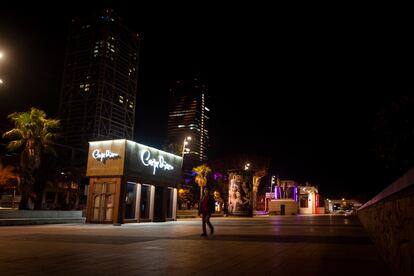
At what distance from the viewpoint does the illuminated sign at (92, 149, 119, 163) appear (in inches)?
979

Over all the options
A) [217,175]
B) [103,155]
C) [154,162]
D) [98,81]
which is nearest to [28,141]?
[103,155]

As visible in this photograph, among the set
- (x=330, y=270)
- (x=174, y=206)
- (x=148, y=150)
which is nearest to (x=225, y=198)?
(x=174, y=206)

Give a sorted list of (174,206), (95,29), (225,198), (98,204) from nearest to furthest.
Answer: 1. (98,204)
2. (174,206)
3. (225,198)
4. (95,29)

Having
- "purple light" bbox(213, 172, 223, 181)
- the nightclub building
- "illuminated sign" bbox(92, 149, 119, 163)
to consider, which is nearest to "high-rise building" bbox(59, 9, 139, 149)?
"purple light" bbox(213, 172, 223, 181)

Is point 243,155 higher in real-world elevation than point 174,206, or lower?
higher

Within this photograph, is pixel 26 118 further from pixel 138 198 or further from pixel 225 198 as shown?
pixel 225 198

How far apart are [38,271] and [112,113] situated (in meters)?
132

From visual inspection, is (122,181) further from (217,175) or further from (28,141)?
(217,175)

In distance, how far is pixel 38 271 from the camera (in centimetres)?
621

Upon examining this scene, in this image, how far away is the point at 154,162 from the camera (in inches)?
1094

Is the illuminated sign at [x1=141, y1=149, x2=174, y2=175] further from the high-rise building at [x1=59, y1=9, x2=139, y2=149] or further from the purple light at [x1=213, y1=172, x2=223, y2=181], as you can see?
the high-rise building at [x1=59, y1=9, x2=139, y2=149]

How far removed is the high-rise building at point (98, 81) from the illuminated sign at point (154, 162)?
103 metres

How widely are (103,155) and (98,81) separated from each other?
378 feet

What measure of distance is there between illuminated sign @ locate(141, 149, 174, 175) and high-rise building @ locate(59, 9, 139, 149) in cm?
10336
